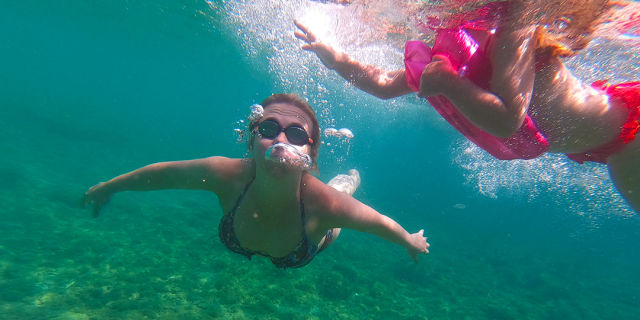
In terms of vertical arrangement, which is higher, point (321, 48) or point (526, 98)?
point (321, 48)

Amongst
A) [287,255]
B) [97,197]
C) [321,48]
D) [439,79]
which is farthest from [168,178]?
[439,79]

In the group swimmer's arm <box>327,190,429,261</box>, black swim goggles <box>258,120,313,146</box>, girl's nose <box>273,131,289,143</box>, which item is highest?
black swim goggles <box>258,120,313,146</box>

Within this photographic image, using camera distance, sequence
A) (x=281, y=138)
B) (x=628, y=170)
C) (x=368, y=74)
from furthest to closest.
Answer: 1. (x=368, y=74)
2. (x=281, y=138)
3. (x=628, y=170)

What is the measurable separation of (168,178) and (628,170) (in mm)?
4150

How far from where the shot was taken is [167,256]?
304 inches

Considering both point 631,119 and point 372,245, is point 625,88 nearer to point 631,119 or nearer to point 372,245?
point 631,119

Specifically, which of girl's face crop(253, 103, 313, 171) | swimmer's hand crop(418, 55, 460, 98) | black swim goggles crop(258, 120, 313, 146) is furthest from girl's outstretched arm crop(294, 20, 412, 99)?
swimmer's hand crop(418, 55, 460, 98)

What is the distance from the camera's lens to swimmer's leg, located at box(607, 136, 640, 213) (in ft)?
6.60

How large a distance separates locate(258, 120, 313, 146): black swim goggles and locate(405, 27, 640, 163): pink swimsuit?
3.80 ft

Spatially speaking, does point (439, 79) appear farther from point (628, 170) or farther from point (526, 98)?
point (628, 170)

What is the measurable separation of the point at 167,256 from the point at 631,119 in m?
9.06

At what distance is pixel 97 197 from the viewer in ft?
10.8

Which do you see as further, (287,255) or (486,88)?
(287,255)

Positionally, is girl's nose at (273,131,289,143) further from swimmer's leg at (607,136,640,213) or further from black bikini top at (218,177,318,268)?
swimmer's leg at (607,136,640,213)
